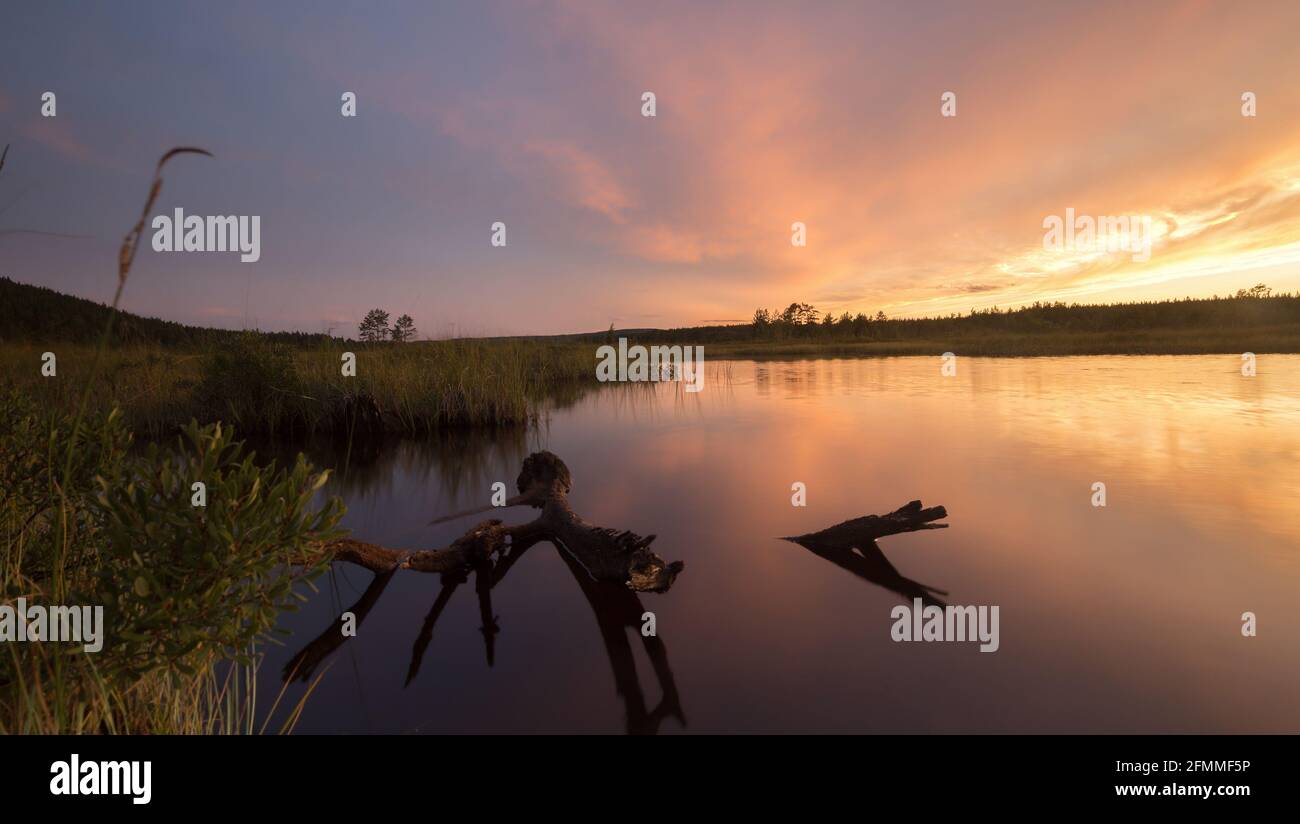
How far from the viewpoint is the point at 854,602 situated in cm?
331

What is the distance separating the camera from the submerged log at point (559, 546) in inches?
129

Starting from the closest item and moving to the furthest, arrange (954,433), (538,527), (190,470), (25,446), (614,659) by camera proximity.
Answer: (190,470), (25,446), (614,659), (538,527), (954,433)

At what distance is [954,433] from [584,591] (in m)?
7.90

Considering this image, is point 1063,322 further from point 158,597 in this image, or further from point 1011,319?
point 158,597

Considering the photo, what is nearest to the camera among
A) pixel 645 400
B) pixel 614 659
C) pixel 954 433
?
pixel 614 659

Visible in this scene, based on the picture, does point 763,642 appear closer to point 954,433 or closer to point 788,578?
point 788,578

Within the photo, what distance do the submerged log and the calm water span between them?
175 mm

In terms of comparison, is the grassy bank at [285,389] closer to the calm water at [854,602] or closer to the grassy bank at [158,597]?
the calm water at [854,602]

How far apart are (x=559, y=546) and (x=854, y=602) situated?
235 centimetres

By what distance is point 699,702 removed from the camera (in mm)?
2312

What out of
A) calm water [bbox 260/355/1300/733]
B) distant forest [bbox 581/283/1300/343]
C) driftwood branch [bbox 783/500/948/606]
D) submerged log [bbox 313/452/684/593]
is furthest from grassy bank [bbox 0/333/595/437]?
distant forest [bbox 581/283/1300/343]

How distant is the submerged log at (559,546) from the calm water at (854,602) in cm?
18

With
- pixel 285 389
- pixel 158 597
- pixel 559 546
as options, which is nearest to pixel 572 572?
pixel 559 546
